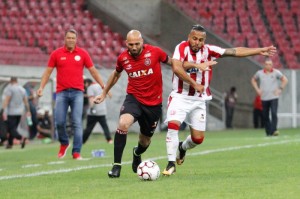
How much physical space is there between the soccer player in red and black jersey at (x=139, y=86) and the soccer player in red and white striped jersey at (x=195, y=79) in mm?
225

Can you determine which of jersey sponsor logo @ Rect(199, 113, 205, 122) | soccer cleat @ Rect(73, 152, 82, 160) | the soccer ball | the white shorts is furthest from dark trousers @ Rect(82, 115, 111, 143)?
the soccer ball

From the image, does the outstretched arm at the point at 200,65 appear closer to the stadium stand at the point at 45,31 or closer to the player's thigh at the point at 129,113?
the player's thigh at the point at 129,113

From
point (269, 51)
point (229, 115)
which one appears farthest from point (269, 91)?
point (269, 51)

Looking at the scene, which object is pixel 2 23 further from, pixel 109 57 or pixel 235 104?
pixel 235 104

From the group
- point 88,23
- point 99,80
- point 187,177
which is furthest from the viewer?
point 88,23

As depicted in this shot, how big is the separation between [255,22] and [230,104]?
4.52 meters

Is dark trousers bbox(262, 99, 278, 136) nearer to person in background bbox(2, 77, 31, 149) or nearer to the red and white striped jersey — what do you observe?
person in background bbox(2, 77, 31, 149)

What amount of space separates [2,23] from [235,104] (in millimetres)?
9084

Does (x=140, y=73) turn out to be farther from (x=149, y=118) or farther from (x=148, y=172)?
(x=148, y=172)

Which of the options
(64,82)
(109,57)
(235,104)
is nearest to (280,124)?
(235,104)

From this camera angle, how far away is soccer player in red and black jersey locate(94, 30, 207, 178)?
12.7 metres

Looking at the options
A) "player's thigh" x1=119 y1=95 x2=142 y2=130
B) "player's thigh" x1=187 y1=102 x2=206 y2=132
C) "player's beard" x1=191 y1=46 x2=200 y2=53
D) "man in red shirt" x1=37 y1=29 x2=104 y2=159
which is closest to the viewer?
"player's thigh" x1=119 y1=95 x2=142 y2=130

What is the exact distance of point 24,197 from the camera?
10.3m

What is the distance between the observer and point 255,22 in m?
38.7
